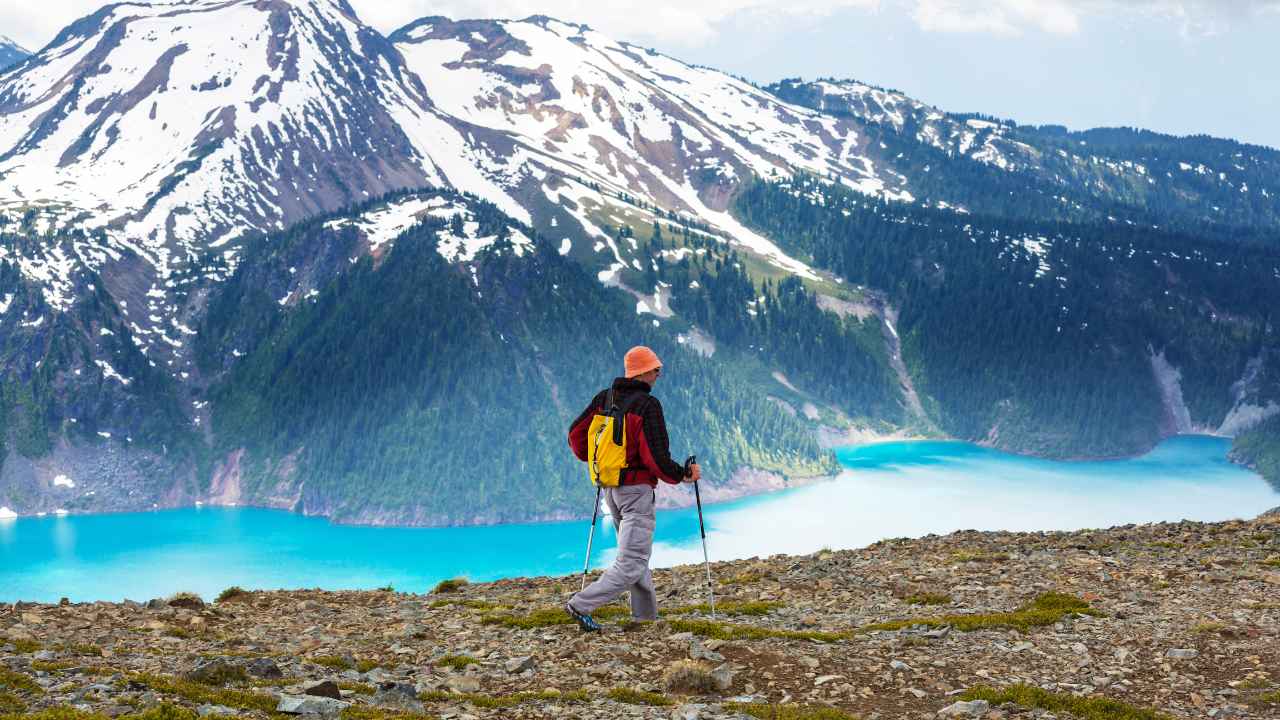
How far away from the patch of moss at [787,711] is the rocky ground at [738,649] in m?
0.05

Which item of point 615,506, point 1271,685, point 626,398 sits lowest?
point 1271,685

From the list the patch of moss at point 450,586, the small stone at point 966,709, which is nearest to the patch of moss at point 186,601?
the patch of moss at point 450,586

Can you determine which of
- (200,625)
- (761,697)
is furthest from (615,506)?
(200,625)

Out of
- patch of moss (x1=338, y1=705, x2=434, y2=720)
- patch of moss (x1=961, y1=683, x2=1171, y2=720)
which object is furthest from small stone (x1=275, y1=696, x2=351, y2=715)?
patch of moss (x1=961, y1=683, x2=1171, y2=720)

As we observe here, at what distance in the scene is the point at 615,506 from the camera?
77.6 ft

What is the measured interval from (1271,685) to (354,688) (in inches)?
568

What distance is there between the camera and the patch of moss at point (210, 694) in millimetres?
17641

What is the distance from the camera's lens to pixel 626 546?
23.2m

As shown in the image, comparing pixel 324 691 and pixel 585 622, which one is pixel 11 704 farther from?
pixel 585 622

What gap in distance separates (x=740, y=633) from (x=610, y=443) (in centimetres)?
446

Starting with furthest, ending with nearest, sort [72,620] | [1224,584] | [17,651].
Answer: [1224,584], [72,620], [17,651]

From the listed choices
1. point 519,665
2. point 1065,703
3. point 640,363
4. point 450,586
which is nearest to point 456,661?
point 519,665

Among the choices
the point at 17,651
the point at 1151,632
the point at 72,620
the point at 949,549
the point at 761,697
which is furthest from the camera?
the point at 949,549

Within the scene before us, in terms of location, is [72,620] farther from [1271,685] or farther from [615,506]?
[1271,685]
